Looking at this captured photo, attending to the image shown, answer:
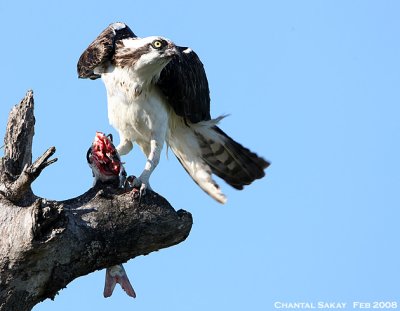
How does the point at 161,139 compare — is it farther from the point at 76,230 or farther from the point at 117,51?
the point at 76,230

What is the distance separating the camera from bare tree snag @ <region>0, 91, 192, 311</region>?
6.80 m

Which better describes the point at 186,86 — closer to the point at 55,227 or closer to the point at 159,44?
the point at 159,44

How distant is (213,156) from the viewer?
10148 mm

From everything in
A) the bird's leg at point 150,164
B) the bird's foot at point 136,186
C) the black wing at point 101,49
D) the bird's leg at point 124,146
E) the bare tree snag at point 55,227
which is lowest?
the bare tree snag at point 55,227

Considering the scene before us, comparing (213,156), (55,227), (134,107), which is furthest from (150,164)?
(55,227)

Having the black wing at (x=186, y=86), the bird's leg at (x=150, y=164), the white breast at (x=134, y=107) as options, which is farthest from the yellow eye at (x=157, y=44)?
the bird's leg at (x=150, y=164)

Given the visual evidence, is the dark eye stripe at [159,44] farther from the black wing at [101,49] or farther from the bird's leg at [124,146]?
the bird's leg at [124,146]

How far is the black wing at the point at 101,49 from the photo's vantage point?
952 centimetres

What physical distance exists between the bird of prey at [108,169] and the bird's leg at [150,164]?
7.6 inches

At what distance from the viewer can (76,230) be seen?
7.13 m

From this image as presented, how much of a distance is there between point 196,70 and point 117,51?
0.99 metres

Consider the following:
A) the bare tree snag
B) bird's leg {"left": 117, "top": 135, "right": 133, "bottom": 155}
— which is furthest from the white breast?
the bare tree snag

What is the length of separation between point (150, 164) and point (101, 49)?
55.5 inches

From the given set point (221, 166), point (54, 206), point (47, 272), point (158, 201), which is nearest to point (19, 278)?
point (47, 272)
